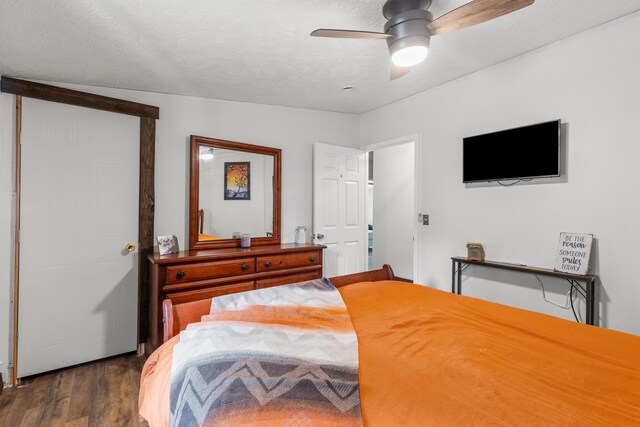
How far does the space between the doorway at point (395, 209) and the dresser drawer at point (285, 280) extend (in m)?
2.20

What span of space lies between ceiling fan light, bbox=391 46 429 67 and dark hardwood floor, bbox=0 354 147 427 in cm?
266

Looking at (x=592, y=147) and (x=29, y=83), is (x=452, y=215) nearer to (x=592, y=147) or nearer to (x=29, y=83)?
(x=592, y=147)

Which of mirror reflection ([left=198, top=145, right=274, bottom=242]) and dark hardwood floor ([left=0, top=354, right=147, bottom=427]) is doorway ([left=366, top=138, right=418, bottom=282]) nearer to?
mirror reflection ([left=198, top=145, right=274, bottom=242])

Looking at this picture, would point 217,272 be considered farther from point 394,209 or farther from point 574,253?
point 394,209

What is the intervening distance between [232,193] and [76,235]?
1325 millimetres

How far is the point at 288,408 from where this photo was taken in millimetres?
761

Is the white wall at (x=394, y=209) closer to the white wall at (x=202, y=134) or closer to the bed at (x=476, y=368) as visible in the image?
the white wall at (x=202, y=134)

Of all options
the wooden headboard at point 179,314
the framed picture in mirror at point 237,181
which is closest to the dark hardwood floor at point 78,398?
the wooden headboard at point 179,314

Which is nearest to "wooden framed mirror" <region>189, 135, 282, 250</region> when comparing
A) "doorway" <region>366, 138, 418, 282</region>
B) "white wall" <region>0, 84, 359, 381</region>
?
"white wall" <region>0, 84, 359, 381</region>

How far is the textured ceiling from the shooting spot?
1.74m

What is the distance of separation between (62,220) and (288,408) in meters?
2.63

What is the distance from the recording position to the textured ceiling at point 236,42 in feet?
5.69

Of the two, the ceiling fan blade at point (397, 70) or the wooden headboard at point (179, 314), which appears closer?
the wooden headboard at point (179, 314)

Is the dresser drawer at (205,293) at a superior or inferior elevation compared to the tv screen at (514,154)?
inferior
